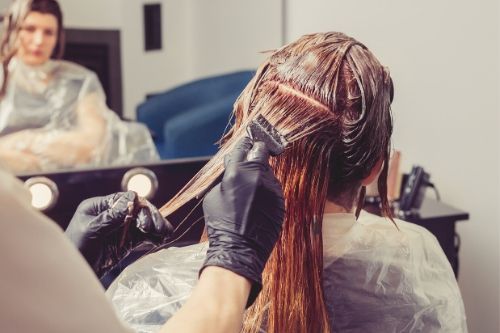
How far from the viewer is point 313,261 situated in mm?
1081

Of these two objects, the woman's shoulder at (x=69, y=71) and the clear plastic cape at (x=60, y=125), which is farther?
the woman's shoulder at (x=69, y=71)

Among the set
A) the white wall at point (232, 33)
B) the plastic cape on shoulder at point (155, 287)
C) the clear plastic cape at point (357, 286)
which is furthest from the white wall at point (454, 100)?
the plastic cape on shoulder at point (155, 287)

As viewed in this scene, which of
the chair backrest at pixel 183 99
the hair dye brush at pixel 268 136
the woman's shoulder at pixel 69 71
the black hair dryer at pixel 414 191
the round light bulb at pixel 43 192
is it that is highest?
the hair dye brush at pixel 268 136

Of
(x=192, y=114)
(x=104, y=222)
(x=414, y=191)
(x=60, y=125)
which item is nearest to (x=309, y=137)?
(x=104, y=222)

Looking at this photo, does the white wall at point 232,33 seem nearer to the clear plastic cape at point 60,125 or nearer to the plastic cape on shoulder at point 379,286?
the clear plastic cape at point 60,125

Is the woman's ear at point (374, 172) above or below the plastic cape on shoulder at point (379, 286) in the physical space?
above

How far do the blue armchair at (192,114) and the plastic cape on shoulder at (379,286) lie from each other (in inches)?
54.5

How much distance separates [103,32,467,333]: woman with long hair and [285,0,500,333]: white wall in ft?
3.32

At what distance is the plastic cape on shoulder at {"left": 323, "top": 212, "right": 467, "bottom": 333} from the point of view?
1104 mm

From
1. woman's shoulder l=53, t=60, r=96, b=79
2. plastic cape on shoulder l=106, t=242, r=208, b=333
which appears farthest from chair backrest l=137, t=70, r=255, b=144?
plastic cape on shoulder l=106, t=242, r=208, b=333

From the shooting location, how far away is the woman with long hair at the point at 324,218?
1058mm

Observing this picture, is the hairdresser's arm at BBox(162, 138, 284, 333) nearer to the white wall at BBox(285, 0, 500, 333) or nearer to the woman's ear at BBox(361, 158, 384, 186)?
the woman's ear at BBox(361, 158, 384, 186)

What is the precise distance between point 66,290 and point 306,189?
456 mm

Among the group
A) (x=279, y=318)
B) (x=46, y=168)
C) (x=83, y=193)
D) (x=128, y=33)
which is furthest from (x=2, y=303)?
→ (x=128, y=33)
